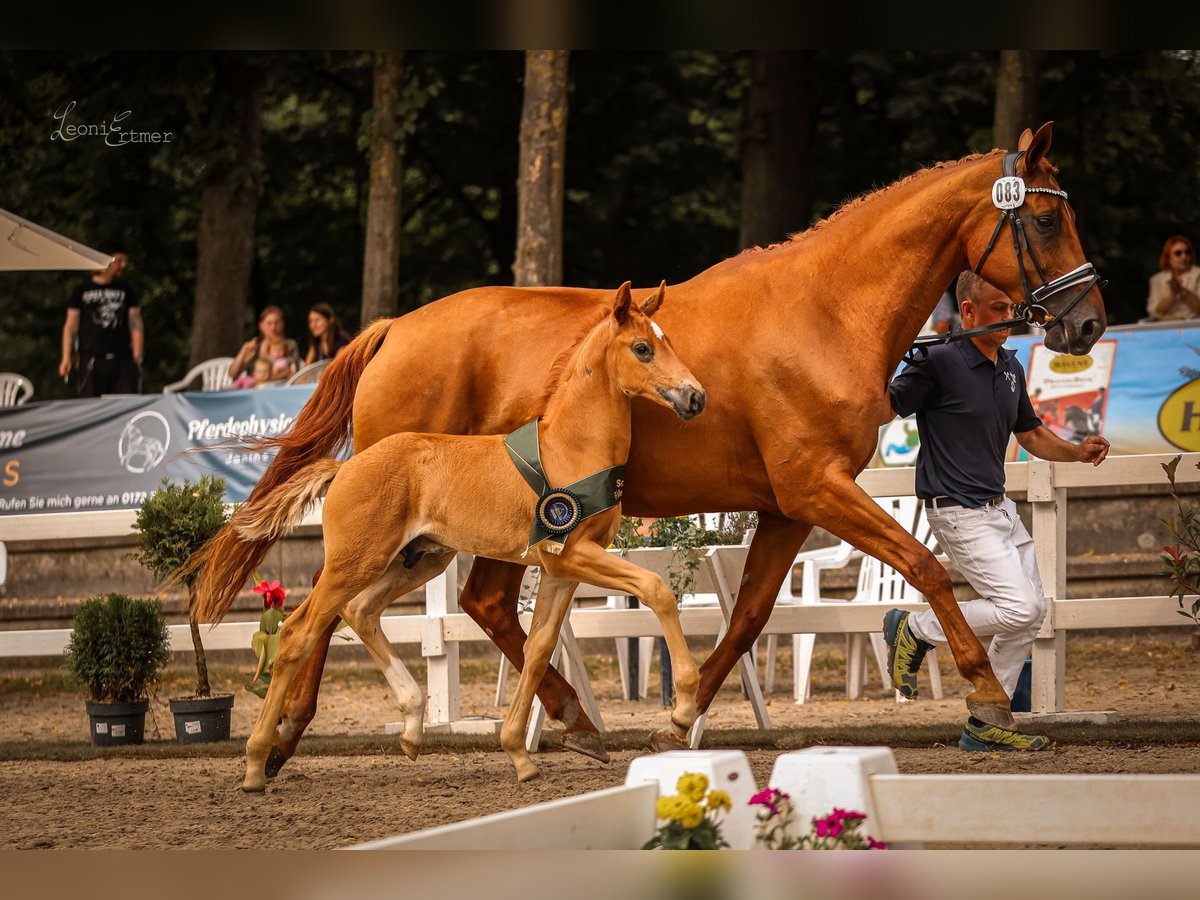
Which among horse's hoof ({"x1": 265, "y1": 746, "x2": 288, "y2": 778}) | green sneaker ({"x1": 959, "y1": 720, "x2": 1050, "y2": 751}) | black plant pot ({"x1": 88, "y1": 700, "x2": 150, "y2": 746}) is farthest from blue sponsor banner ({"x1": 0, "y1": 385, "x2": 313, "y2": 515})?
green sneaker ({"x1": 959, "y1": 720, "x2": 1050, "y2": 751})

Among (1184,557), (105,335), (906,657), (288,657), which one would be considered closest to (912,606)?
(1184,557)

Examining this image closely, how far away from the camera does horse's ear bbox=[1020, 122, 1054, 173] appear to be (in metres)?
6.03

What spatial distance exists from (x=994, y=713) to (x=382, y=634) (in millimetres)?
2599

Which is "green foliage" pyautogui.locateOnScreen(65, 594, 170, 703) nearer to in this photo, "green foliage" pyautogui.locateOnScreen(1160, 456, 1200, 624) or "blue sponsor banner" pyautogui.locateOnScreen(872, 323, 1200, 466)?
"green foliage" pyautogui.locateOnScreen(1160, 456, 1200, 624)

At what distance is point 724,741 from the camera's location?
7.39 metres

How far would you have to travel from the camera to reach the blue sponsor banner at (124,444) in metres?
13.6

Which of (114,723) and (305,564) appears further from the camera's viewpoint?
(305,564)

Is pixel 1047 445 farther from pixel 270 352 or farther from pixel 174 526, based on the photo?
pixel 270 352

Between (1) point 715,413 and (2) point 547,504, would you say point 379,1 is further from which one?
(1) point 715,413

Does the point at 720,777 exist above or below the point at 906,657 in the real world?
below

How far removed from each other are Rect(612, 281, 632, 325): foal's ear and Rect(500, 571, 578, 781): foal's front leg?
1.07 metres

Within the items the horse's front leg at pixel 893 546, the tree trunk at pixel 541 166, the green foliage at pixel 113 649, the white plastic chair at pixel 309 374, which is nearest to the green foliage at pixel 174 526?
the green foliage at pixel 113 649

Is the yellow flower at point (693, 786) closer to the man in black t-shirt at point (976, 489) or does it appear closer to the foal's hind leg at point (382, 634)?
the foal's hind leg at point (382, 634)

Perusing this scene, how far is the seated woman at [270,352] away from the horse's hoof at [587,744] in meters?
8.73
